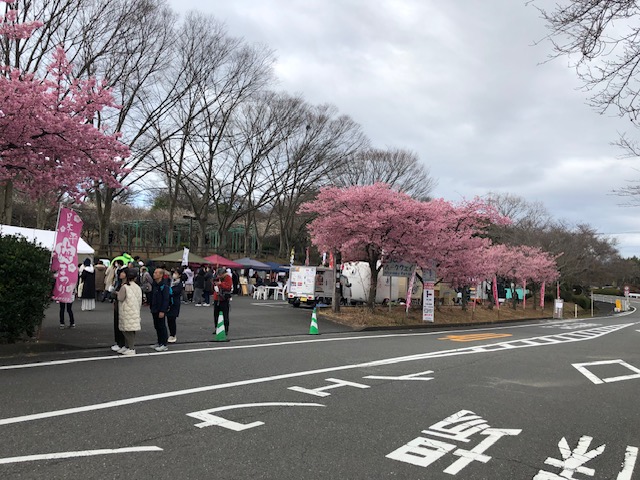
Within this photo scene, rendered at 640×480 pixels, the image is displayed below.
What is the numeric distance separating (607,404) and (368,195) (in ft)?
41.1

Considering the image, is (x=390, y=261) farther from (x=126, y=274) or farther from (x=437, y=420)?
(x=437, y=420)

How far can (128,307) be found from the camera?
8516mm

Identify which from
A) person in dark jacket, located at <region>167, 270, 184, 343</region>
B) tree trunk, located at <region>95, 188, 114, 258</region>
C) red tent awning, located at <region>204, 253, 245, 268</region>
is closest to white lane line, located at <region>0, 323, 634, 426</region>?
person in dark jacket, located at <region>167, 270, 184, 343</region>

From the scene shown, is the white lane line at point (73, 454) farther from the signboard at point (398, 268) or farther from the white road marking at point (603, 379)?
the signboard at point (398, 268)

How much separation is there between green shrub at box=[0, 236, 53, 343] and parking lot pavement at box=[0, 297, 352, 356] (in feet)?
1.12

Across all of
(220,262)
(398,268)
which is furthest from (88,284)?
(220,262)

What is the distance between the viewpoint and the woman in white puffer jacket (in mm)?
8500

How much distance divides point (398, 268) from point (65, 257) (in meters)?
13.8

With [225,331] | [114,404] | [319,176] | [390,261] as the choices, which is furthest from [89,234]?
[114,404]

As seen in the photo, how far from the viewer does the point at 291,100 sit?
32.0 meters

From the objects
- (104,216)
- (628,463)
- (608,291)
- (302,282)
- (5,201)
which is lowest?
Result: (608,291)

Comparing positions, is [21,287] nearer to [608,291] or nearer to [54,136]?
[54,136]

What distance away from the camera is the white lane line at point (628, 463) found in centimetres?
400

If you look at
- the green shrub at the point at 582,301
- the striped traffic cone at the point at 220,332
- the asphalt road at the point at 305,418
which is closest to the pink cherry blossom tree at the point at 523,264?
the green shrub at the point at 582,301
